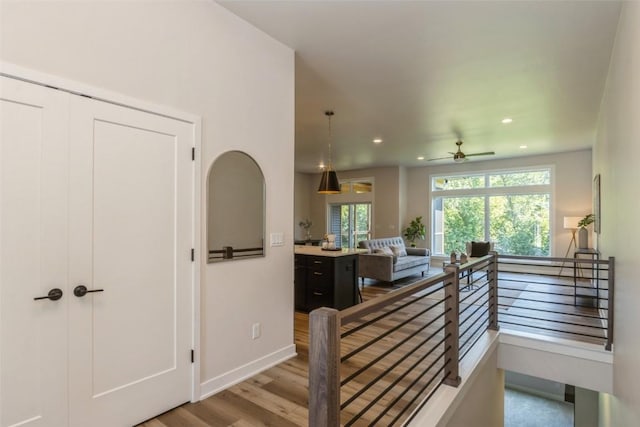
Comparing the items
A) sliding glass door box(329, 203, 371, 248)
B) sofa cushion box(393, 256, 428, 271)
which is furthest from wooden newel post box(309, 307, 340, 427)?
sliding glass door box(329, 203, 371, 248)

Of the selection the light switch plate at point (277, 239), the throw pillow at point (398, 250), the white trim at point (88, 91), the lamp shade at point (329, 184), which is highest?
the white trim at point (88, 91)

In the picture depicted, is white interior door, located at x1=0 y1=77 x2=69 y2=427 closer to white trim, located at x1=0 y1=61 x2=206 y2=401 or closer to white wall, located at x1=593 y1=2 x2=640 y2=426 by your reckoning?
white trim, located at x1=0 y1=61 x2=206 y2=401

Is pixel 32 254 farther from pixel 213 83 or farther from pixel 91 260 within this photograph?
pixel 213 83

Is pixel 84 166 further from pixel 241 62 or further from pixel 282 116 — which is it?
pixel 282 116

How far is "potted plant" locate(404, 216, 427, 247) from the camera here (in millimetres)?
9414

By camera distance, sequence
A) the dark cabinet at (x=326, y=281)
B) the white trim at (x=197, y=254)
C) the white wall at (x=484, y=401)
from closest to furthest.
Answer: the white trim at (x=197, y=254), the white wall at (x=484, y=401), the dark cabinet at (x=326, y=281)

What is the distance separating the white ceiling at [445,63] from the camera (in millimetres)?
2541

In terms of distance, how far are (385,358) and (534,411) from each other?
667 cm

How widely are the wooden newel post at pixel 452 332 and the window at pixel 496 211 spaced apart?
6.88m

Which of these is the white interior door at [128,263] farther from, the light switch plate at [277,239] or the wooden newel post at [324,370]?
the wooden newel post at [324,370]

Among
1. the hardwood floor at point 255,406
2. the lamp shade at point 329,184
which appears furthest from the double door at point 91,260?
the lamp shade at point 329,184

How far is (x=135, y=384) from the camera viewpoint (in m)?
2.05

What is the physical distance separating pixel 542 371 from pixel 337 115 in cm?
413

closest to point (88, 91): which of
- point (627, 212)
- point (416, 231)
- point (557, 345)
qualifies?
point (627, 212)
